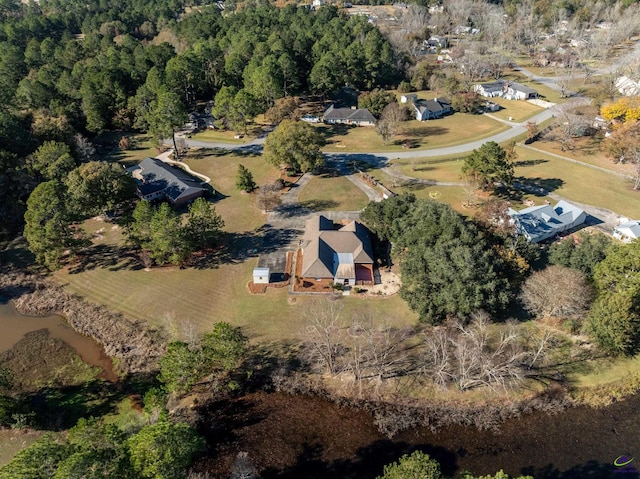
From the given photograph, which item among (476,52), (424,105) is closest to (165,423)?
(424,105)

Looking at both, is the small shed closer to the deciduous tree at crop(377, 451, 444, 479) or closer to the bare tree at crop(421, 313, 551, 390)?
the bare tree at crop(421, 313, 551, 390)

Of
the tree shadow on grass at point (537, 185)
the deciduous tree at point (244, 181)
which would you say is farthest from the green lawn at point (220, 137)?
the tree shadow on grass at point (537, 185)

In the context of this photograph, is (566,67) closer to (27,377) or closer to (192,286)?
(192,286)

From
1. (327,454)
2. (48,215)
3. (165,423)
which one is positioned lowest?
(327,454)

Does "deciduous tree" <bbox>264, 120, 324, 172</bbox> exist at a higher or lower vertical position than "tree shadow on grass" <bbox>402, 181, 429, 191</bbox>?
higher

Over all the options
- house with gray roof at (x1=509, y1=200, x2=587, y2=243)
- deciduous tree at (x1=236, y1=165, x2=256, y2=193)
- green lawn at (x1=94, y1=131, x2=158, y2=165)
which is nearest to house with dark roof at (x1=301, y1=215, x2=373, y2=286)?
deciduous tree at (x1=236, y1=165, x2=256, y2=193)

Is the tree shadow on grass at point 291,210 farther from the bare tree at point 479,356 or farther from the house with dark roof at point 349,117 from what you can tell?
the house with dark roof at point 349,117
